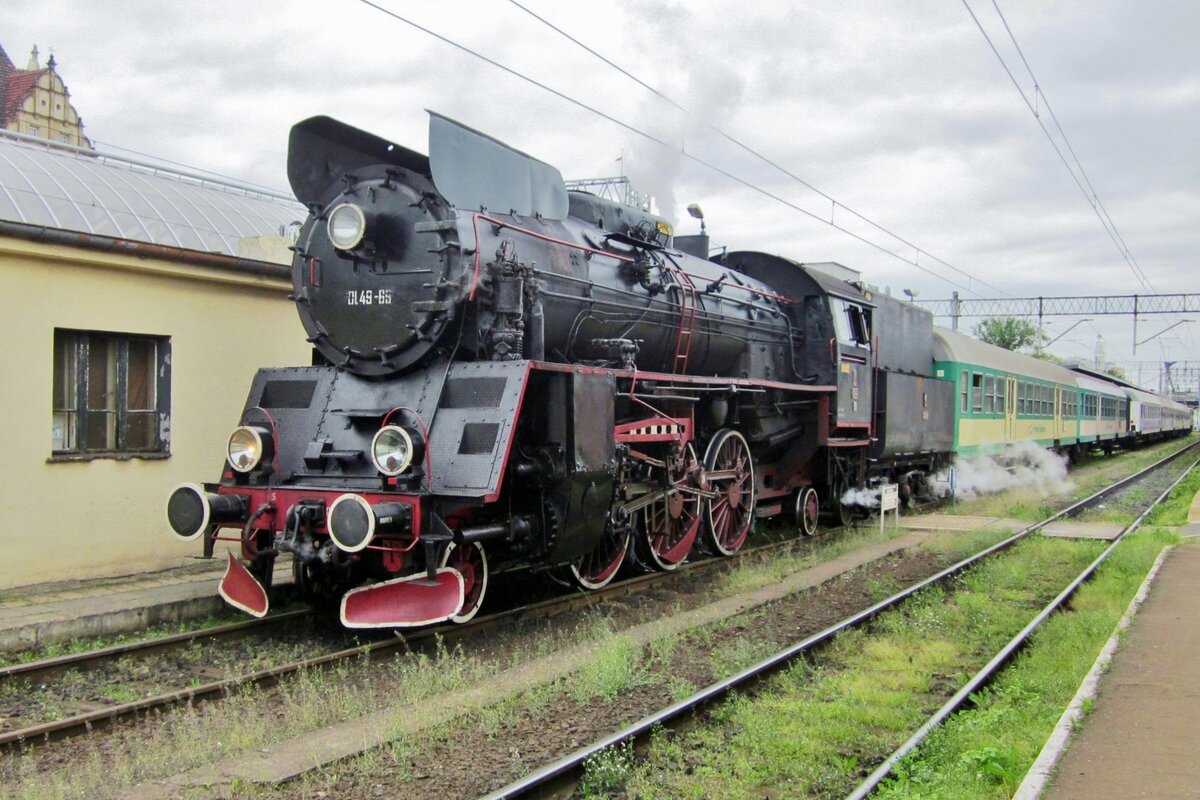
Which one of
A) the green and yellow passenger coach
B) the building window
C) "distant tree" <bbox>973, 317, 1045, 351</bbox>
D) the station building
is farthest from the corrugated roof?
"distant tree" <bbox>973, 317, 1045, 351</bbox>

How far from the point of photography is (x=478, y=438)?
632 centimetres

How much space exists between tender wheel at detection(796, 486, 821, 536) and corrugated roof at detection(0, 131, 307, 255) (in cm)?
746

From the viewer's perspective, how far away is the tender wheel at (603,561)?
8.04 m

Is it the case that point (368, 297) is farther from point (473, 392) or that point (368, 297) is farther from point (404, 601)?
point (404, 601)

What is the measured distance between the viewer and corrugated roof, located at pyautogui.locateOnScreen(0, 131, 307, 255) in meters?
9.79

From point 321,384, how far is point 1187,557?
29.8 feet

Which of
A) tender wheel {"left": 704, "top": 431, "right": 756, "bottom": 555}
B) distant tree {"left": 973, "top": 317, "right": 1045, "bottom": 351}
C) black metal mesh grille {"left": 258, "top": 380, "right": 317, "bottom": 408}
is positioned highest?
distant tree {"left": 973, "top": 317, "right": 1045, "bottom": 351}

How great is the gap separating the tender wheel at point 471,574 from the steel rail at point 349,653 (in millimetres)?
267

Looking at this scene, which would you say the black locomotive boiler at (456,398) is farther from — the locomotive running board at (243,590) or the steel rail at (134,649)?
the steel rail at (134,649)

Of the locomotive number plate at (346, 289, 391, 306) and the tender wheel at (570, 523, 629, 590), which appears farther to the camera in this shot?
the tender wheel at (570, 523, 629, 590)

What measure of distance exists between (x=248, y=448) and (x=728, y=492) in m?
4.81

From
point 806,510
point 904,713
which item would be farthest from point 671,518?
point 806,510

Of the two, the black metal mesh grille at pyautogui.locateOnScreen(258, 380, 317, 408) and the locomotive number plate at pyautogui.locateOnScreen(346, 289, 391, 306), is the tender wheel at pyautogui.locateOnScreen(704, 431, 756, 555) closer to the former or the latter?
the locomotive number plate at pyautogui.locateOnScreen(346, 289, 391, 306)

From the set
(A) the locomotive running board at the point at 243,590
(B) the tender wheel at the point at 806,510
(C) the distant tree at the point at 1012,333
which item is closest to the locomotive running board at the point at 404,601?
(A) the locomotive running board at the point at 243,590
